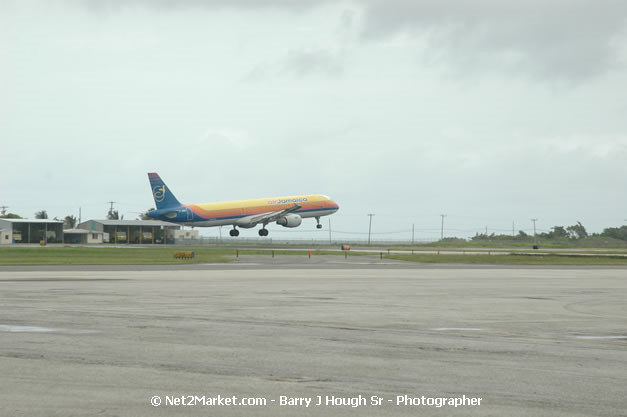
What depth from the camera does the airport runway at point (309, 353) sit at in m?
8.14

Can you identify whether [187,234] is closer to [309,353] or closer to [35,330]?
[35,330]

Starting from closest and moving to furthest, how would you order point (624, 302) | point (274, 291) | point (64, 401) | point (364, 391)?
point (64, 401), point (364, 391), point (624, 302), point (274, 291)

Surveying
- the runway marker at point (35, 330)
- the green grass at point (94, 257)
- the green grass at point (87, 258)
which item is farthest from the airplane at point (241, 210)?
the runway marker at point (35, 330)

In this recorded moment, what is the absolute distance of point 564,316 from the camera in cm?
1827

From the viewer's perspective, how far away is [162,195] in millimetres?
101500

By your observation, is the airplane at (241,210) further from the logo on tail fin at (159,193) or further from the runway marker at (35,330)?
the runway marker at (35,330)

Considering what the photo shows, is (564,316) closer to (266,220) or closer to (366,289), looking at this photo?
(366,289)

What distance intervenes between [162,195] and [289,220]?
1935cm

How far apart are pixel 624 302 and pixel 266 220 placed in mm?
83005

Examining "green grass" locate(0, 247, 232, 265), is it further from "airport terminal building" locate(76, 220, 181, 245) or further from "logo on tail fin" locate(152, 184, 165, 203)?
"airport terminal building" locate(76, 220, 181, 245)

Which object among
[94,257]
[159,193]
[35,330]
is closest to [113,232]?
[159,193]

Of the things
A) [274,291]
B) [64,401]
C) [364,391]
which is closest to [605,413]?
[364,391]

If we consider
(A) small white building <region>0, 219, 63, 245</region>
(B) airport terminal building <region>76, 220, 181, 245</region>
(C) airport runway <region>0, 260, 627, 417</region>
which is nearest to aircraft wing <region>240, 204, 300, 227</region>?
(B) airport terminal building <region>76, 220, 181, 245</region>

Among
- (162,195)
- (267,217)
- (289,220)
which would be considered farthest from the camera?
(289,220)
